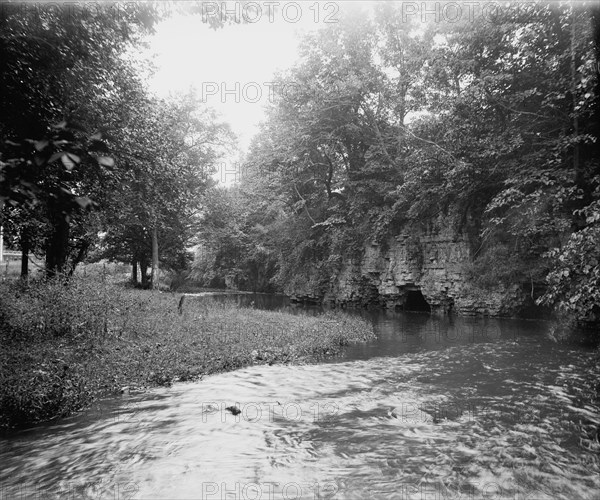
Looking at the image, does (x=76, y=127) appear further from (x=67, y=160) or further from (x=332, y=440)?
(x=332, y=440)

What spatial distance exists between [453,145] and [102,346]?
1918cm

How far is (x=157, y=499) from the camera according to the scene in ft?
14.5

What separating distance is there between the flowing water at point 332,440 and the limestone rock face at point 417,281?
12724 millimetres

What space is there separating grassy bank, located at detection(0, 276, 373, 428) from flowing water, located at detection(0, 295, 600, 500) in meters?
0.58

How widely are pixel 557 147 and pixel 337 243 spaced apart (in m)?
17.4

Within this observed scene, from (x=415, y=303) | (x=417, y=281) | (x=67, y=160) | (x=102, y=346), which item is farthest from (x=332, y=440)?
(x=415, y=303)

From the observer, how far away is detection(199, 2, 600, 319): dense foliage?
51.4 ft

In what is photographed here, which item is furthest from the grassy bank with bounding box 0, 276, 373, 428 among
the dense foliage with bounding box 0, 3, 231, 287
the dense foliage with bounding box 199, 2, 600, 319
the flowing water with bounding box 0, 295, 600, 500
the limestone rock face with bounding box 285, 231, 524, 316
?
the limestone rock face with bounding box 285, 231, 524, 316

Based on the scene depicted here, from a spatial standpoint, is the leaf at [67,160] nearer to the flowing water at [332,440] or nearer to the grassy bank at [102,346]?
the flowing water at [332,440]

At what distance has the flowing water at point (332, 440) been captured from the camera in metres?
4.73

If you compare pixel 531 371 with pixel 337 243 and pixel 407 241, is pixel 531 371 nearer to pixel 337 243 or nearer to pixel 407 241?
pixel 407 241

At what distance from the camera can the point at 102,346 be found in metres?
10.4

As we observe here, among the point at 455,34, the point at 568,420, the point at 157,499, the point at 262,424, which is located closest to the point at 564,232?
the point at 455,34

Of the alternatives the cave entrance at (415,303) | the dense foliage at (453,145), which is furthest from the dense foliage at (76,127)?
the cave entrance at (415,303)
